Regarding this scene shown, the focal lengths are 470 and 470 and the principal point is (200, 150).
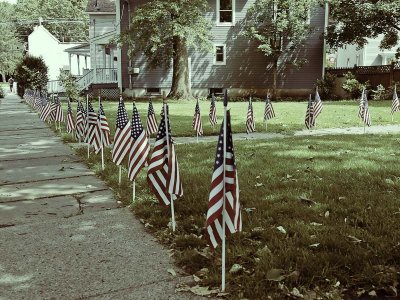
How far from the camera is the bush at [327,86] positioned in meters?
28.8

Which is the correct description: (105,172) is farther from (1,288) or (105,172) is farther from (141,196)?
(1,288)

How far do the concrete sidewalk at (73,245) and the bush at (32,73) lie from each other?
101ft

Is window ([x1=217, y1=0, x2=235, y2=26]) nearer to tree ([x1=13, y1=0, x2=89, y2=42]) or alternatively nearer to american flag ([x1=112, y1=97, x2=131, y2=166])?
american flag ([x1=112, y1=97, x2=131, y2=166])

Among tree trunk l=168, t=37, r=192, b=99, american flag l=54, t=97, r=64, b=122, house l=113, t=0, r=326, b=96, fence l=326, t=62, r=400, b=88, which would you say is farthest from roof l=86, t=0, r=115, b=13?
american flag l=54, t=97, r=64, b=122

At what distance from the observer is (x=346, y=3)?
88.2 feet

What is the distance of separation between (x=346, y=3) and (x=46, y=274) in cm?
2657

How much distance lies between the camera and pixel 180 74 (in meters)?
29.4

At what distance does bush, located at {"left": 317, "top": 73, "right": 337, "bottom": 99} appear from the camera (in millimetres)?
28844

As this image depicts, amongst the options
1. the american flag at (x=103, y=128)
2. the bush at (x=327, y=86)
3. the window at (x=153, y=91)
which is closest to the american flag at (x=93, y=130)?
the american flag at (x=103, y=128)

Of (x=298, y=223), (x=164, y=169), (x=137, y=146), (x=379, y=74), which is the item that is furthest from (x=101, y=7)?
(x=298, y=223)

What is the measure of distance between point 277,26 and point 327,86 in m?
4.79

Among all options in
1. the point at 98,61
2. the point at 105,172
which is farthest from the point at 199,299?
the point at 98,61

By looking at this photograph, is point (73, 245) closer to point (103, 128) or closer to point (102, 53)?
point (103, 128)

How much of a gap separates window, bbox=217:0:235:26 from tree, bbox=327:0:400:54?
6664 millimetres
